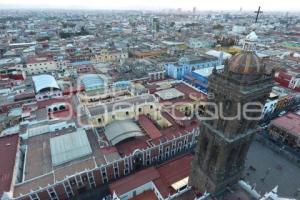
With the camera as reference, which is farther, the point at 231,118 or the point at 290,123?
the point at 290,123

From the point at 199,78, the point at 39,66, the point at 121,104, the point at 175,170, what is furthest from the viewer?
the point at 39,66

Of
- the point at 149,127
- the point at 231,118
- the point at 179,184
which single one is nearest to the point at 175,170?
the point at 179,184

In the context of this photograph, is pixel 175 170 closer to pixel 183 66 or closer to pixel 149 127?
pixel 149 127

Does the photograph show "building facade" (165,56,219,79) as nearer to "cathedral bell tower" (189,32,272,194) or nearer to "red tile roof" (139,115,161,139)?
"red tile roof" (139,115,161,139)

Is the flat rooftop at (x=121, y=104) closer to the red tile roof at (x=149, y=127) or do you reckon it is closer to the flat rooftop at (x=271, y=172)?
the red tile roof at (x=149, y=127)

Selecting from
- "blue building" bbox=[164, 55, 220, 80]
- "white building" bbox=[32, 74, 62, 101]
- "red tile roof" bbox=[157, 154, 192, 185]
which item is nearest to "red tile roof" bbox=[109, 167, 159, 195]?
"red tile roof" bbox=[157, 154, 192, 185]

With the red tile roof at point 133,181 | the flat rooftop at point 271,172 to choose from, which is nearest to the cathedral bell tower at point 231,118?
the red tile roof at point 133,181
